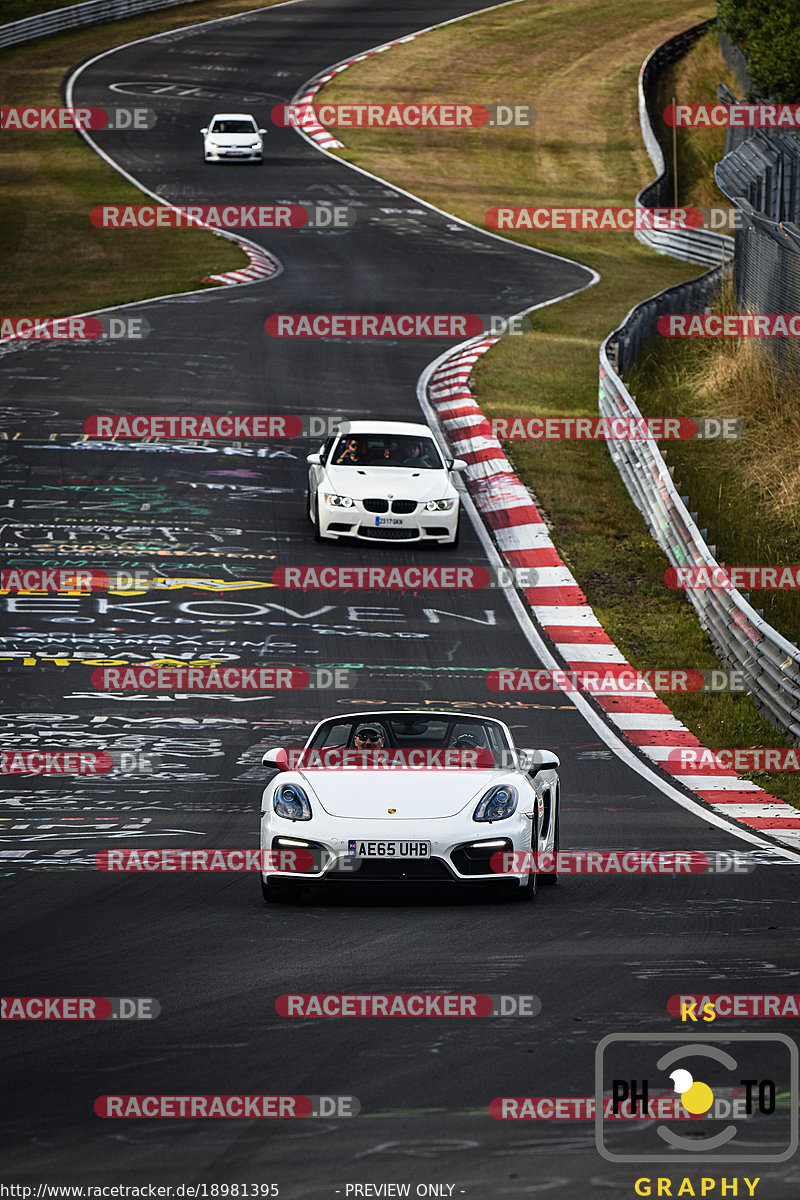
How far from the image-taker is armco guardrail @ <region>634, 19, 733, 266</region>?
144ft

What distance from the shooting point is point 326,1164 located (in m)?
6.08

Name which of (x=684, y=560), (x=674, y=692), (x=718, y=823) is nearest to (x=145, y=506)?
(x=684, y=560)

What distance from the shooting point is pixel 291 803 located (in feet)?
34.0

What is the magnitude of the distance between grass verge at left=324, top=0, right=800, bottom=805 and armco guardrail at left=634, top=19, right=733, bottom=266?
0.47m

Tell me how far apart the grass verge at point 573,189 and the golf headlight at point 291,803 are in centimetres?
505

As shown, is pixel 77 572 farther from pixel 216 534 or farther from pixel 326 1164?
pixel 326 1164

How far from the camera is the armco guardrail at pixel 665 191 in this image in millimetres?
43938

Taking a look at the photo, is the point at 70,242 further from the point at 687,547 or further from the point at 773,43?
the point at 687,547

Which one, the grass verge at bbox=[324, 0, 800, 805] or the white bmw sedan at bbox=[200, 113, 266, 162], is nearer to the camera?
the grass verge at bbox=[324, 0, 800, 805]

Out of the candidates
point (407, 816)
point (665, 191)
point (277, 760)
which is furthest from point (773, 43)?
point (407, 816)

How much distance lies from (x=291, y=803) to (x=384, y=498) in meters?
11.3

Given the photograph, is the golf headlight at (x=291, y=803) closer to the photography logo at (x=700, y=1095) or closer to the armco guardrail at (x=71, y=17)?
the photography logo at (x=700, y=1095)

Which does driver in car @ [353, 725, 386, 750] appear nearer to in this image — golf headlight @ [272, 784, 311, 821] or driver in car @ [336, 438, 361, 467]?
golf headlight @ [272, 784, 311, 821]

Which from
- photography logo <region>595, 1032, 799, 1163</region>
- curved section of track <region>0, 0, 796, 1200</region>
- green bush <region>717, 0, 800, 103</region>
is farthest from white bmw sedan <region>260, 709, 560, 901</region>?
green bush <region>717, 0, 800, 103</region>
